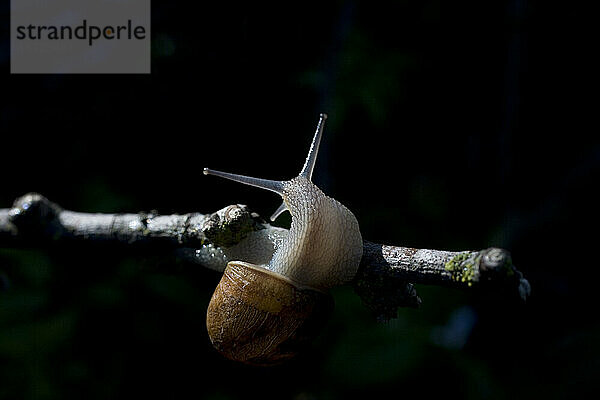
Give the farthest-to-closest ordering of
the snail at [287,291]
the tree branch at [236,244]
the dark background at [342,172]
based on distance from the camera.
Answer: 1. the dark background at [342,172]
2. the snail at [287,291]
3. the tree branch at [236,244]

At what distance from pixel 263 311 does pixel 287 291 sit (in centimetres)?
8

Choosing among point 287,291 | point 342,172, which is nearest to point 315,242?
point 287,291

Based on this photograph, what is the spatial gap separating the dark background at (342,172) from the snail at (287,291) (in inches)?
65.0

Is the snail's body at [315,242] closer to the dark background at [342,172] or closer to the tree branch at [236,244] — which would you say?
the tree branch at [236,244]

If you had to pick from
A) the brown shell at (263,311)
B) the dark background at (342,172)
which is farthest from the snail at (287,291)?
the dark background at (342,172)

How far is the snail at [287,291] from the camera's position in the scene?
146 centimetres

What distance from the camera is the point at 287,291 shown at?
1.47 meters

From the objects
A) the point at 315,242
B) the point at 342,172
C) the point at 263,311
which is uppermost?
the point at 315,242

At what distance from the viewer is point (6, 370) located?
2.77 meters

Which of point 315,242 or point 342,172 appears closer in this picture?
point 315,242

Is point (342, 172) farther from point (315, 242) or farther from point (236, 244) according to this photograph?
point (236, 244)

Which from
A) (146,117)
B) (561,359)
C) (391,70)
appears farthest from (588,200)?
(146,117)

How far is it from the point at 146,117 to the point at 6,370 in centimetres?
152

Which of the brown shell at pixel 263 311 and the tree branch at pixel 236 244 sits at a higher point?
the tree branch at pixel 236 244
